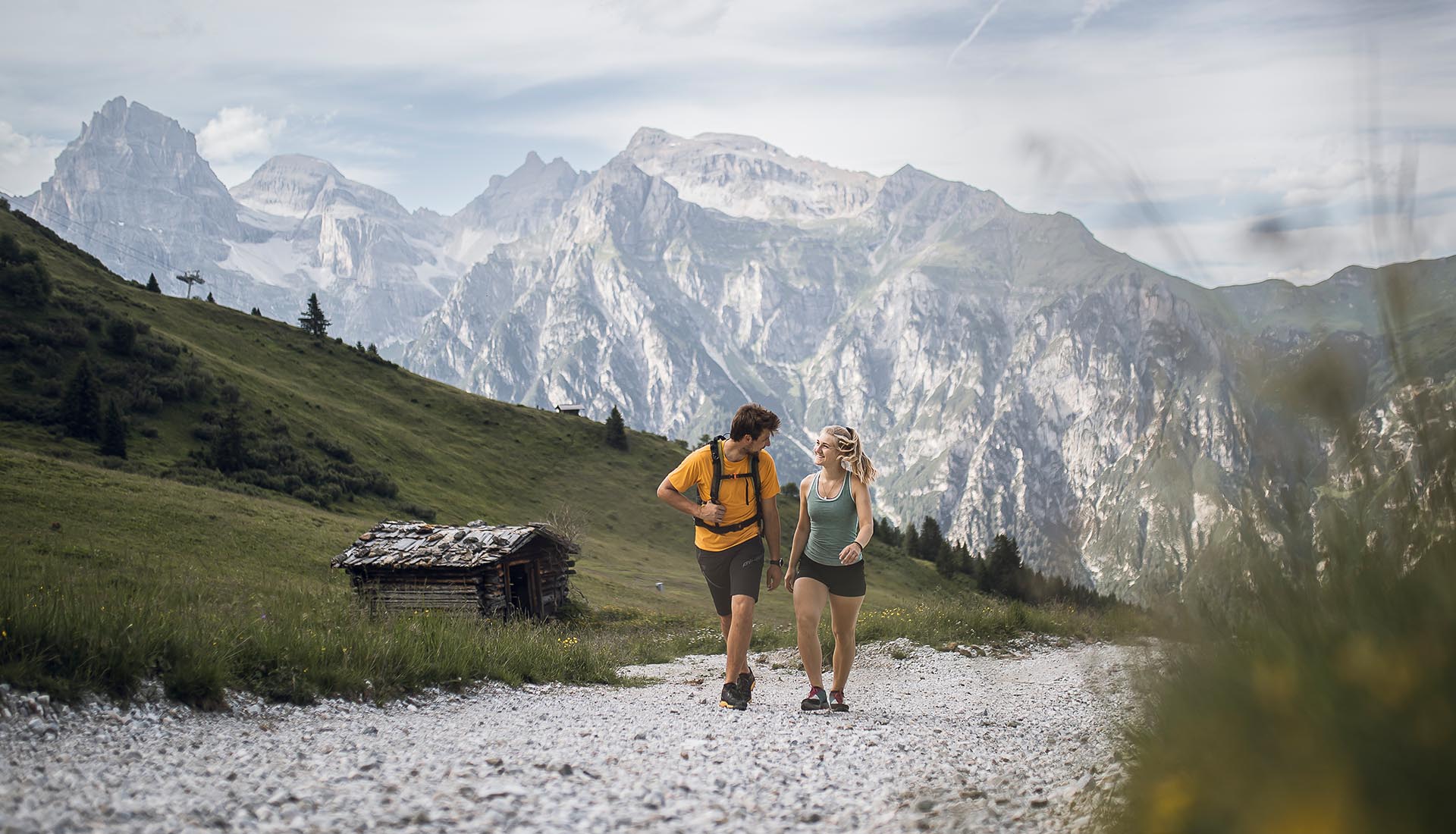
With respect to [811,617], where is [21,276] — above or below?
above

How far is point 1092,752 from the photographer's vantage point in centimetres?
586

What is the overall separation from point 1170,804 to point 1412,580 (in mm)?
1050

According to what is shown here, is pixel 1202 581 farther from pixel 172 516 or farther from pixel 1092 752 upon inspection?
pixel 172 516

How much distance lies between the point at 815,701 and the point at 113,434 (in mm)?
52171

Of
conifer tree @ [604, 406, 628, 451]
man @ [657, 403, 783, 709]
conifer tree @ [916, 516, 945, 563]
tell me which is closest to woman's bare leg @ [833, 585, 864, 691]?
man @ [657, 403, 783, 709]

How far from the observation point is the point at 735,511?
9773mm

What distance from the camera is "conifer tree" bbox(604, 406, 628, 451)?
9719 cm

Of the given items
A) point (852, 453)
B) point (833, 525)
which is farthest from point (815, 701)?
point (852, 453)

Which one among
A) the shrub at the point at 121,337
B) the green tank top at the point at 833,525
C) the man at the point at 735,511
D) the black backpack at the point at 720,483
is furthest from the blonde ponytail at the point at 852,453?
the shrub at the point at 121,337

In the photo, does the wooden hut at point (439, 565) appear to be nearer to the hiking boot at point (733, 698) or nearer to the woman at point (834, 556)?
the hiking boot at point (733, 698)

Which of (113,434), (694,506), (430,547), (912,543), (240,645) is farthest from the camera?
(912,543)

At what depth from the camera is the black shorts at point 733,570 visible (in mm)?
9617

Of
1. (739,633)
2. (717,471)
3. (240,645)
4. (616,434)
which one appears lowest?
(240,645)

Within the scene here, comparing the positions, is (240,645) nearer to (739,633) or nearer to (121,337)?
(739,633)
